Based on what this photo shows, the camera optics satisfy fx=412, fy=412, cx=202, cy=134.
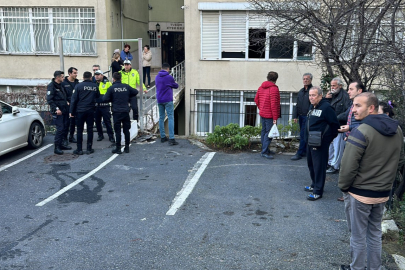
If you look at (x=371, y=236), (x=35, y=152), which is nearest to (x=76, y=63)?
(x=35, y=152)

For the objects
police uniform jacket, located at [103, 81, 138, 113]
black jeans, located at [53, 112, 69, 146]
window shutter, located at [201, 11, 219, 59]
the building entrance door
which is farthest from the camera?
the building entrance door

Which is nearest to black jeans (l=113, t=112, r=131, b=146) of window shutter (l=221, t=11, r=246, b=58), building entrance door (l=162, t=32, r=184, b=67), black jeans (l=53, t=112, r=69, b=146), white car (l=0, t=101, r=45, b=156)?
black jeans (l=53, t=112, r=69, b=146)

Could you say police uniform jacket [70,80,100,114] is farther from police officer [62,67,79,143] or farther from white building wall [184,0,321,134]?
white building wall [184,0,321,134]

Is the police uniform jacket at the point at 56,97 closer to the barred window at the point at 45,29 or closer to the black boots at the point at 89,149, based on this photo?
the black boots at the point at 89,149

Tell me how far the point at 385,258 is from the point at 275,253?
1.26 meters

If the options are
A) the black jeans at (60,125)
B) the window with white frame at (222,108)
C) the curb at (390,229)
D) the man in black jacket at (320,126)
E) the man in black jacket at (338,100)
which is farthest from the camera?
the window with white frame at (222,108)

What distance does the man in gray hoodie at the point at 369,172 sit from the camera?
4.01m

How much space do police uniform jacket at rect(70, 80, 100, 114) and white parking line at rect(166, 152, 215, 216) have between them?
2779 millimetres

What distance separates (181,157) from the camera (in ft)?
30.0

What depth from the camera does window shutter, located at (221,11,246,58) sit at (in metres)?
14.2

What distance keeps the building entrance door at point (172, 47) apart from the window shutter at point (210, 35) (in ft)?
27.3

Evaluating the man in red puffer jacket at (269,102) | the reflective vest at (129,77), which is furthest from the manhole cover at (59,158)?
the man in red puffer jacket at (269,102)

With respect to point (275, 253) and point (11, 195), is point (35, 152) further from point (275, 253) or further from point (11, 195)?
point (275, 253)

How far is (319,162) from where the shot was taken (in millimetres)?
6422
